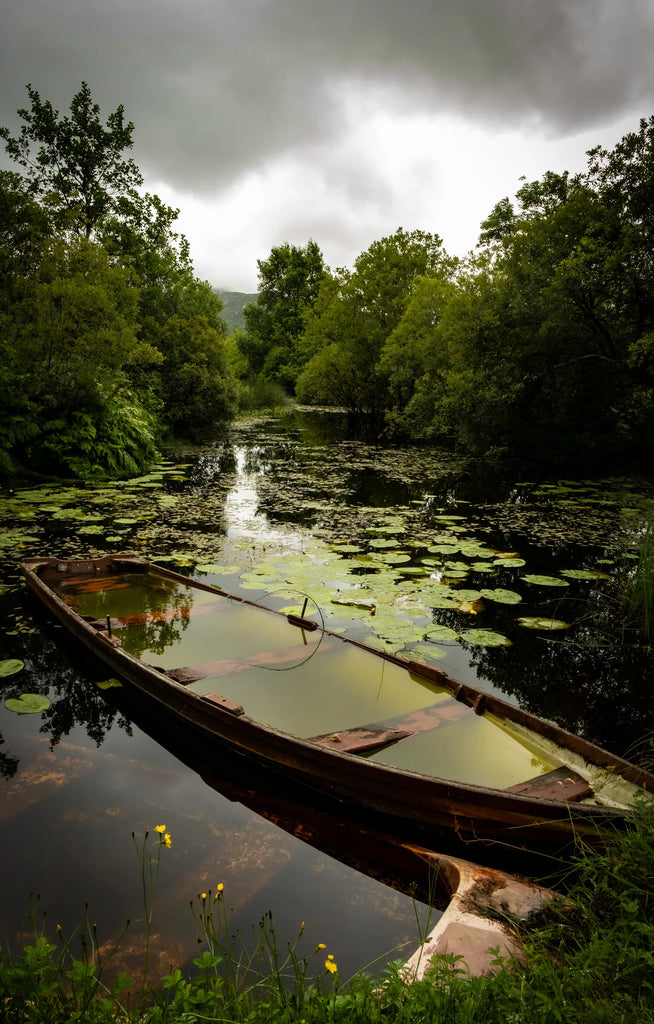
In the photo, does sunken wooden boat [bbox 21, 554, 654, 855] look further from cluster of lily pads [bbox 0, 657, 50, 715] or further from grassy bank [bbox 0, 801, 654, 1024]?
cluster of lily pads [bbox 0, 657, 50, 715]

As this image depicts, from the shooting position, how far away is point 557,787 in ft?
10.4

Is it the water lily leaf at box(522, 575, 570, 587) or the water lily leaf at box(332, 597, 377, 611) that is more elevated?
the water lily leaf at box(522, 575, 570, 587)

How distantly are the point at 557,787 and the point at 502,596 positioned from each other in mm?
3966

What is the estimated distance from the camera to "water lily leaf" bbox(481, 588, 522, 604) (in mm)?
6902

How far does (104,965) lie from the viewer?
237cm

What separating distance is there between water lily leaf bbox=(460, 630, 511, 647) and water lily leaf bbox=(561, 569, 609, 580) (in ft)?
7.81

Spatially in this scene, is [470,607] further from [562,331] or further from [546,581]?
[562,331]

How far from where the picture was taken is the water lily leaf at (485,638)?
5879 mm

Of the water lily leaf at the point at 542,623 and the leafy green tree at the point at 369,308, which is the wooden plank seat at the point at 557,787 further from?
the leafy green tree at the point at 369,308

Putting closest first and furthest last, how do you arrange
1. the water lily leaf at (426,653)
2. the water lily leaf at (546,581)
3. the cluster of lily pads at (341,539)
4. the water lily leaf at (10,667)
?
1. the water lily leaf at (10,667)
2. the water lily leaf at (426,653)
3. the cluster of lily pads at (341,539)
4. the water lily leaf at (546,581)

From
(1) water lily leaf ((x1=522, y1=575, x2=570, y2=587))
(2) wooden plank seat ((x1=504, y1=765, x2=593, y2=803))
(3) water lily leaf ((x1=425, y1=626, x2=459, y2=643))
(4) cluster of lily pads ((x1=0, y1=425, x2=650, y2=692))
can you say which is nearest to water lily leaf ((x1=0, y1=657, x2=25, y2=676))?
(4) cluster of lily pads ((x1=0, y1=425, x2=650, y2=692))

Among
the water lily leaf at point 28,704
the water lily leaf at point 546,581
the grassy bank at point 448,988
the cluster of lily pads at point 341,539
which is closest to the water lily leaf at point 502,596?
the cluster of lily pads at point 341,539

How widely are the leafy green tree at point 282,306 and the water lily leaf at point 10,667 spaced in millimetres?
47240

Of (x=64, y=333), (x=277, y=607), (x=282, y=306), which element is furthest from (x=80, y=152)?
(x=282, y=306)
